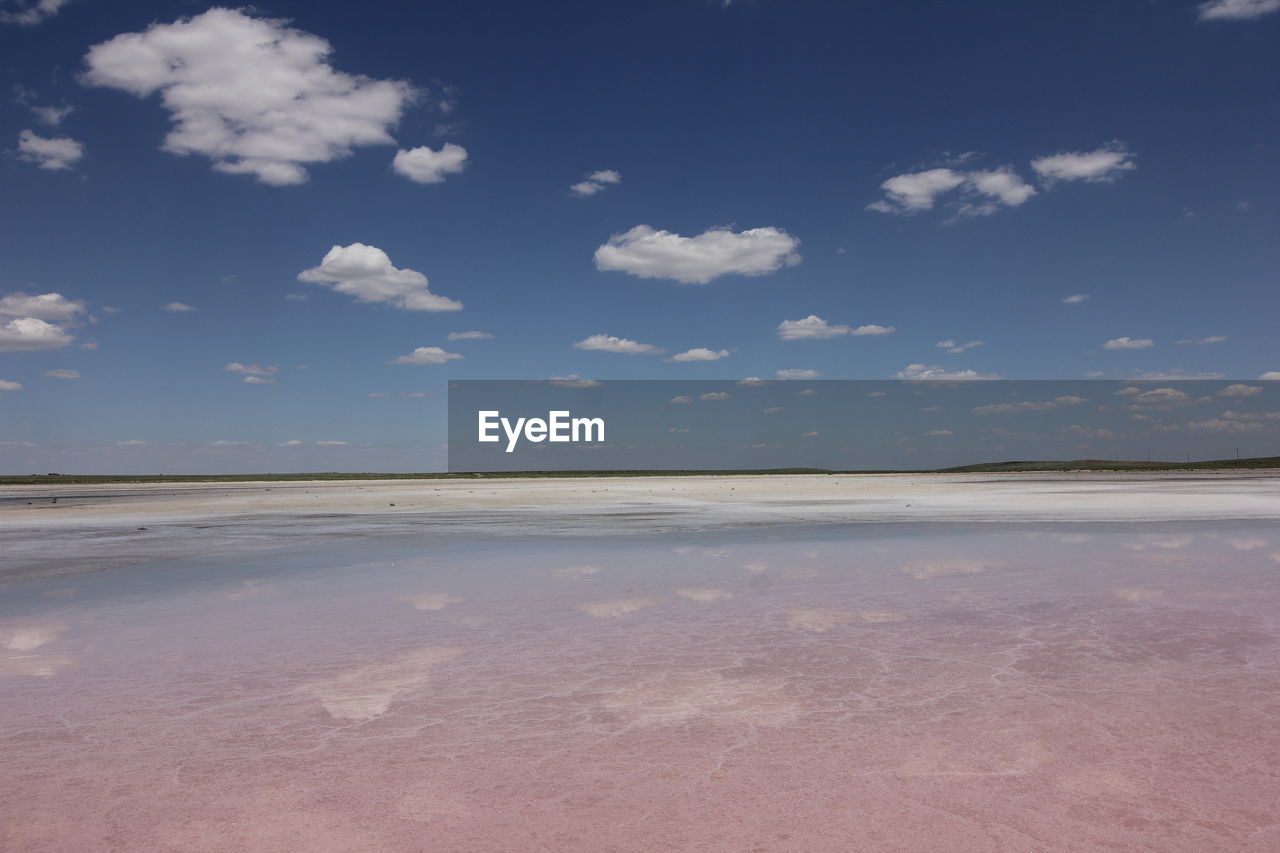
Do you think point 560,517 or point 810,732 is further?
point 560,517

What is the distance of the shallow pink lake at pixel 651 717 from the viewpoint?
4.14 meters

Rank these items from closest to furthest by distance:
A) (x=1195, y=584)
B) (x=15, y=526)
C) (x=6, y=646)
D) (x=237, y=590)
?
1. (x=6, y=646)
2. (x=1195, y=584)
3. (x=237, y=590)
4. (x=15, y=526)

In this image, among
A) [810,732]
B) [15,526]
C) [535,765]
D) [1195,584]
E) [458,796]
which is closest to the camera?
[458,796]

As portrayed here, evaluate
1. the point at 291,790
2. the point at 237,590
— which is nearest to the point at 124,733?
the point at 291,790

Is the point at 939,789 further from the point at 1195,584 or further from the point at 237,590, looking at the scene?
the point at 237,590

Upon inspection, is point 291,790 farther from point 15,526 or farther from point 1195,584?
point 15,526

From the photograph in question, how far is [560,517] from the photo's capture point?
26.6 metres

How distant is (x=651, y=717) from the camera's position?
5.78 meters

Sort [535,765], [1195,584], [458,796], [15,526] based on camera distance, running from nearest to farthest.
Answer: [458,796] → [535,765] → [1195,584] → [15,526]

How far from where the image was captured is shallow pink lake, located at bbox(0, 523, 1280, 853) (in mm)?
4145

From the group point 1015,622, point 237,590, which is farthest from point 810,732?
point 237,590

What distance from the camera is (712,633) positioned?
847 centimetres

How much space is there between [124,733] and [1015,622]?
8174 mm

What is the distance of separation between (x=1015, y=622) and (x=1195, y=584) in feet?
13.4
